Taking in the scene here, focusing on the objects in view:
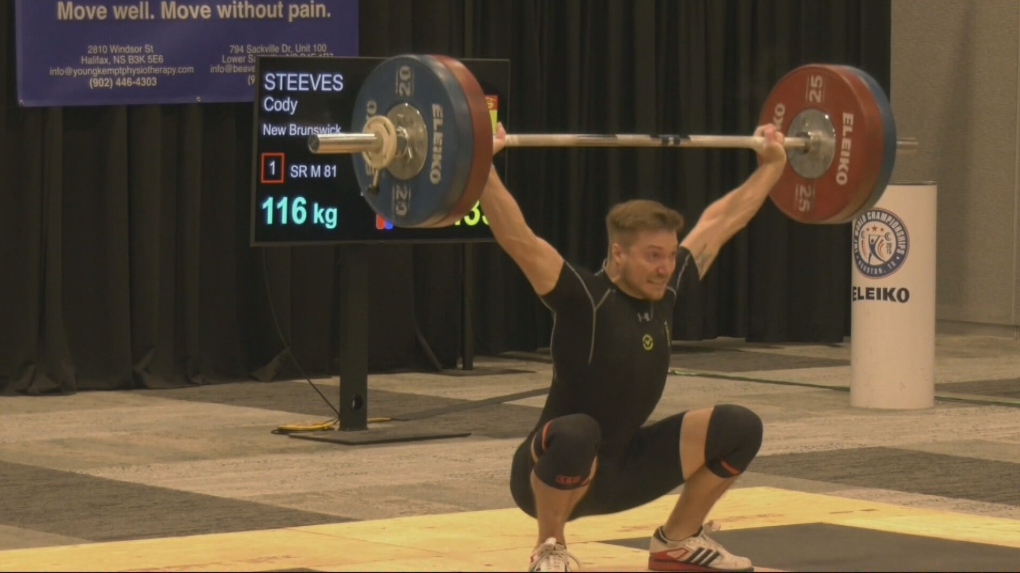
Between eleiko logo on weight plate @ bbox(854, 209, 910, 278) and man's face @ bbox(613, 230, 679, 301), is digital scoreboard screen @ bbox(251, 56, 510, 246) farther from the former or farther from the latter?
man's face @ bbox(613, 230, 679, 301)

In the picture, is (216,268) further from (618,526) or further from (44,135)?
(618,526)

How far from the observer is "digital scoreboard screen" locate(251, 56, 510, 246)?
258 inches

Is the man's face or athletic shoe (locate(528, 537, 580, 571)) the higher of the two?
the man's face

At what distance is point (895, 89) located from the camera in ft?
35.8

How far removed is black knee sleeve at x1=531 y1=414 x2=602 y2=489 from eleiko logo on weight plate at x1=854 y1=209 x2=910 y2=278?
12.8 feet

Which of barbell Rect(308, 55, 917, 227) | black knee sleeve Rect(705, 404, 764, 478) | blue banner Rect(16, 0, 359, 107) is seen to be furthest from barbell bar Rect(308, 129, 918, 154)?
blue banner Rect(16, 0, 359, 107)

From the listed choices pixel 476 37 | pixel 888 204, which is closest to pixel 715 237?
pixel 888 204

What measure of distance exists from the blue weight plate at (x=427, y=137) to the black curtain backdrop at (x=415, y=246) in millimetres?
3651

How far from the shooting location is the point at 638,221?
12.5 feet

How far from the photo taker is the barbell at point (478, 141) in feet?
12.8

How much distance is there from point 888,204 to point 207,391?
9.83 feet

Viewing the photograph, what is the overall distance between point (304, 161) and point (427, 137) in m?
2.70

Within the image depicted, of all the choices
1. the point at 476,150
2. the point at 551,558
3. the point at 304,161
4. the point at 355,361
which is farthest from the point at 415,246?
the point at 551,558

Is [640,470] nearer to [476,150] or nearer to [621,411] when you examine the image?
[621,411]
